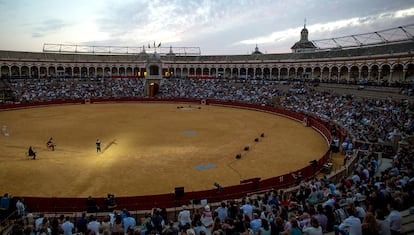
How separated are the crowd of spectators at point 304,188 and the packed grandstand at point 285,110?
0.05 m

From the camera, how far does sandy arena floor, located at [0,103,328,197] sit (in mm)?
16625

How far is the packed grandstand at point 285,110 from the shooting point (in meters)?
8.36

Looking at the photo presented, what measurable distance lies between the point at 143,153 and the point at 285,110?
2726 centimetres

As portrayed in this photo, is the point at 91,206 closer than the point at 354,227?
No

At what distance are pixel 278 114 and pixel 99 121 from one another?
1050 inches

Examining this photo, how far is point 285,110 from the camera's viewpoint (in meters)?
43.3

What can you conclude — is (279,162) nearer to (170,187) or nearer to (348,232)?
(170,187)

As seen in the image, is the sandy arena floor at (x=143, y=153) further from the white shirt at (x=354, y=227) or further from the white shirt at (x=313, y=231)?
the white shirt at (x=354, y=227)

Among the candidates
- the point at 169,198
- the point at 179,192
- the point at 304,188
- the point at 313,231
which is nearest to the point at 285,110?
the point at 304,188

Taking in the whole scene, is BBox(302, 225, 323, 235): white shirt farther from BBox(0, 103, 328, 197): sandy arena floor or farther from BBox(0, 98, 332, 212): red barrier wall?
BBox(0, 103, 328, 197): sandy arena floor

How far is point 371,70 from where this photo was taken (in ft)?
196

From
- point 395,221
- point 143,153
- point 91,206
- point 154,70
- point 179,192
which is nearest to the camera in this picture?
point 395,221

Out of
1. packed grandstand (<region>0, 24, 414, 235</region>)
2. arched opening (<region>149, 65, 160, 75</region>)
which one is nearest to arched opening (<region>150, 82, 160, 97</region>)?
packed grandstand (<region>0, 24, 414, 235</region>)

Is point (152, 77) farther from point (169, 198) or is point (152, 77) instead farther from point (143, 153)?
point (169, 198)
